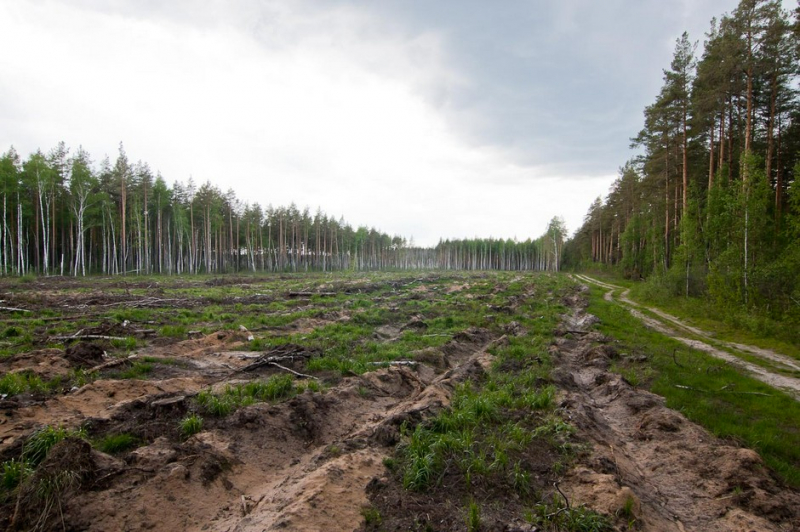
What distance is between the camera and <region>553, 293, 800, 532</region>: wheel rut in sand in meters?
4.65

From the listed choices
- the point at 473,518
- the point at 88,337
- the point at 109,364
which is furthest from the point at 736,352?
the point at 88,337

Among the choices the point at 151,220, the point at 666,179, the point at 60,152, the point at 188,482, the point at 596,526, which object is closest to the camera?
the point at 596,526

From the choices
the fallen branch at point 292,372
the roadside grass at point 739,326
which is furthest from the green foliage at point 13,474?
the roadside grass at point 739,326

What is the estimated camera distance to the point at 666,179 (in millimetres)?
34688

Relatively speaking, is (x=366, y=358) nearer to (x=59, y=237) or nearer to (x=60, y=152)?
(x=60, y=152)

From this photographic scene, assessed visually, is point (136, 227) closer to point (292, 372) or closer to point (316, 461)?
point (292, 372)

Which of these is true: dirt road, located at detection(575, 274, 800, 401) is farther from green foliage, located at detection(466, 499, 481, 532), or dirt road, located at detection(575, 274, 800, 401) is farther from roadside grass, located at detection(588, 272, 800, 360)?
green foliage, located at detection(466, 499, 481, 532)

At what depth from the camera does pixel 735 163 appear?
91.9ft

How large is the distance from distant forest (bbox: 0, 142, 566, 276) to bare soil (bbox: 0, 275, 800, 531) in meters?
48.0

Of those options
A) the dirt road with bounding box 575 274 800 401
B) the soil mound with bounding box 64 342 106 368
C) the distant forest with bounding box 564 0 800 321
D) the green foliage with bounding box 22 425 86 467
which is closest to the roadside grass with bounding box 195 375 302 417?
the green foliage with bounding box 22 425 86 467

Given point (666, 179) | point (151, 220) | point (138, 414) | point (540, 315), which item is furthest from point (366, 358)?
point (151, 220)

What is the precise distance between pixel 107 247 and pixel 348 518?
68.8 meters

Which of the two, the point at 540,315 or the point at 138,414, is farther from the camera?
the point at 540,315

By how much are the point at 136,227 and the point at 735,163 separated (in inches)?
2882
